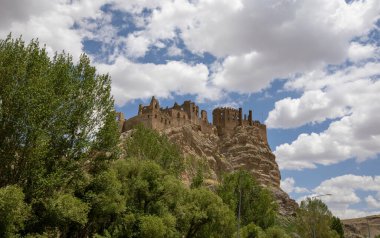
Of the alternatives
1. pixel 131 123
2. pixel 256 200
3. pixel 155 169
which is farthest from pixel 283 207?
pixel 155 169

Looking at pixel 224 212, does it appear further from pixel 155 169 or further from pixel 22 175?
pixel 22 175

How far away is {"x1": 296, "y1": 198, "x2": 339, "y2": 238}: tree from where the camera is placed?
223 ft

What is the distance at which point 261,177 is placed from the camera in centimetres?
12938

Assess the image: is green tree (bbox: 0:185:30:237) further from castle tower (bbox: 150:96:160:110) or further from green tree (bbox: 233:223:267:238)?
castle tower (bbox: 150:96:160:110)

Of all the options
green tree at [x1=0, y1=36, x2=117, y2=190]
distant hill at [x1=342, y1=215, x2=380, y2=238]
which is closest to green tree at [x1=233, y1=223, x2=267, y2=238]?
green tree at [x1=0, y1=36, x2=117, y2=190]

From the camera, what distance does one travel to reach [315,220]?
6962 centimetres

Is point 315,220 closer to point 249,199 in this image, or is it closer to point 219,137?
point 249,199

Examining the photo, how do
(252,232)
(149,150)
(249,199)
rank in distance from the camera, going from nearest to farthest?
(252,232), (149,150), (249,199)

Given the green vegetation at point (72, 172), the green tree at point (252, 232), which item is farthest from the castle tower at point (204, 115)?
the green vegetation at point (72, 172)

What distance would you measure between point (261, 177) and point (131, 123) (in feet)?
148

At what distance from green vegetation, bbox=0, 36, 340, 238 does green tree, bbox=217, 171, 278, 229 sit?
11.2 m

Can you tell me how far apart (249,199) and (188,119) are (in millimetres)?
62066

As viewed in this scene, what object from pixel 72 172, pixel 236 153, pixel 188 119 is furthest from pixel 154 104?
pixel 72 172

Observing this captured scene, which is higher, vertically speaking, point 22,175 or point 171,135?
point 171,135
